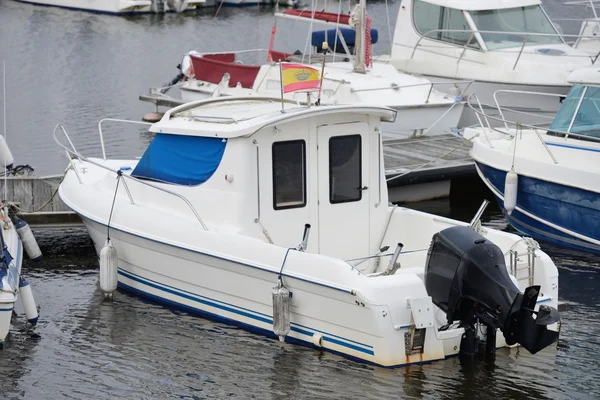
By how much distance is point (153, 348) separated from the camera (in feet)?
33.2

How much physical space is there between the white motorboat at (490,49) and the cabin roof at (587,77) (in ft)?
17.9

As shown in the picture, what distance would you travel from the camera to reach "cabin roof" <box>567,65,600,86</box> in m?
13.4

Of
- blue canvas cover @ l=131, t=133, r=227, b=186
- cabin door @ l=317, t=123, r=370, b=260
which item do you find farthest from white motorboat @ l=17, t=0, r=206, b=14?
cabin door @ l=317, t=123, r=370, b=260

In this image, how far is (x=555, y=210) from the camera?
1371 centimetres

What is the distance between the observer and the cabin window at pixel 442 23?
2038cm

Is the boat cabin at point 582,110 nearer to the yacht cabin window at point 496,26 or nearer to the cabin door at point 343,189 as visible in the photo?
the cabin door at point 343,189

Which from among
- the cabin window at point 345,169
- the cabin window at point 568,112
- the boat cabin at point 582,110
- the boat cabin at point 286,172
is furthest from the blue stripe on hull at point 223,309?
the cabin window at point 568,112

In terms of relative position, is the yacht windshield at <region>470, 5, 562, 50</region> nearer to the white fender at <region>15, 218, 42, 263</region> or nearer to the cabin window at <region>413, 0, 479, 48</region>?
the cabin window at <region>413, 0, 479, 48</region>

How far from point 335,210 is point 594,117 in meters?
4.40

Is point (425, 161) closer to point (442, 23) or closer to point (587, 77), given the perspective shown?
point (587, 77)

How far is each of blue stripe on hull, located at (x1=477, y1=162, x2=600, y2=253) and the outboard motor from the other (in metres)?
4.54

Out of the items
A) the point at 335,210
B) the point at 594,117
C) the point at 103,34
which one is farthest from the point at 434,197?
the point at 103,34

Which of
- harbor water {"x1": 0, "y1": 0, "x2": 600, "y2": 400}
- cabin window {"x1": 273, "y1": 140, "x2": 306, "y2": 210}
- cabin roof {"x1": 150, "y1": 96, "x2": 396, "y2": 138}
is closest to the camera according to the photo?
harbor water {"x1": 0, "y1": 0, "x2": 600, "y2": 400}

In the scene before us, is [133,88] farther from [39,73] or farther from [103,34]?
[103,34]
